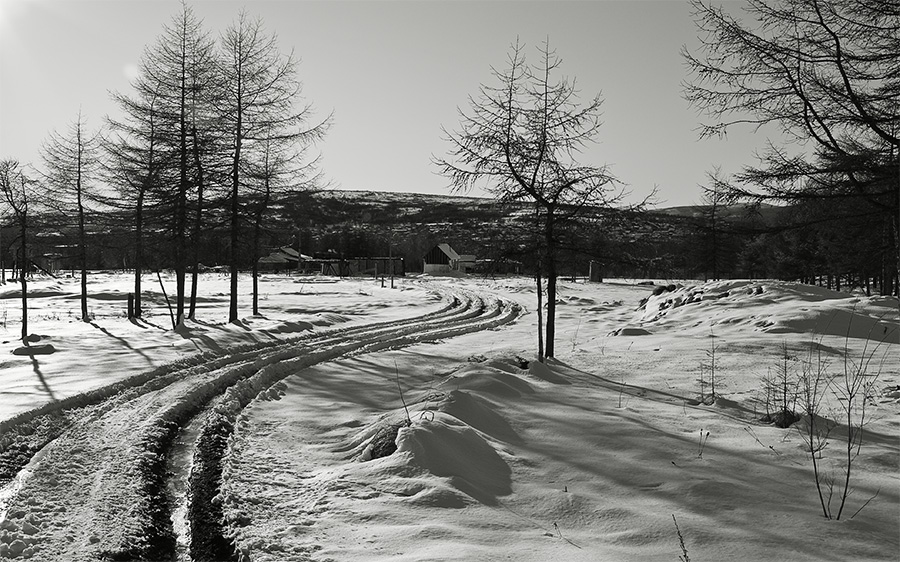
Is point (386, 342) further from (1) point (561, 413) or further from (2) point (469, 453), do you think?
(2) point (469, 453)

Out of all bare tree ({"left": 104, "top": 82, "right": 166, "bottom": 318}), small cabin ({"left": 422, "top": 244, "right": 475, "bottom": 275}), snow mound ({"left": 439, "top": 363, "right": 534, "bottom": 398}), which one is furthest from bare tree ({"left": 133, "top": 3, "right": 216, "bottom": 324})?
small cabin ({"left": 422, "top": 244, "right": 475, "bottom": 275})

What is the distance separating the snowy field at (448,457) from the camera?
4.27m

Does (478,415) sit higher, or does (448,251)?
(448,251)

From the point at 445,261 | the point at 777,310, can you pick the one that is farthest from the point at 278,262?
the point at 777,310

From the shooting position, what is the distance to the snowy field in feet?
14.0

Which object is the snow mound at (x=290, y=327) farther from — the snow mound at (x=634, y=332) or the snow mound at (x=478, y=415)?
the snow mound at (x=478, y=415)

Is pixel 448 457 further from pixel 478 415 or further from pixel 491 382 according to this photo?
pixel 491 382

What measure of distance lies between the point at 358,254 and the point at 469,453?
297 ft

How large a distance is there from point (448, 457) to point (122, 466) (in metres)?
3.13

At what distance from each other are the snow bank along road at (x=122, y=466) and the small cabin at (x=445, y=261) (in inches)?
2922

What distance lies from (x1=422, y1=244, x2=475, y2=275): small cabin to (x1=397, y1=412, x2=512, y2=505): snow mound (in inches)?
3081

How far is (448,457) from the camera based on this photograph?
5.73 metres

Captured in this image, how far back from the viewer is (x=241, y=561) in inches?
161

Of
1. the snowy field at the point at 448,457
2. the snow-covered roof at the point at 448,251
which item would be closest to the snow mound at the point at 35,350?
the snowy field at the point at 448,457
